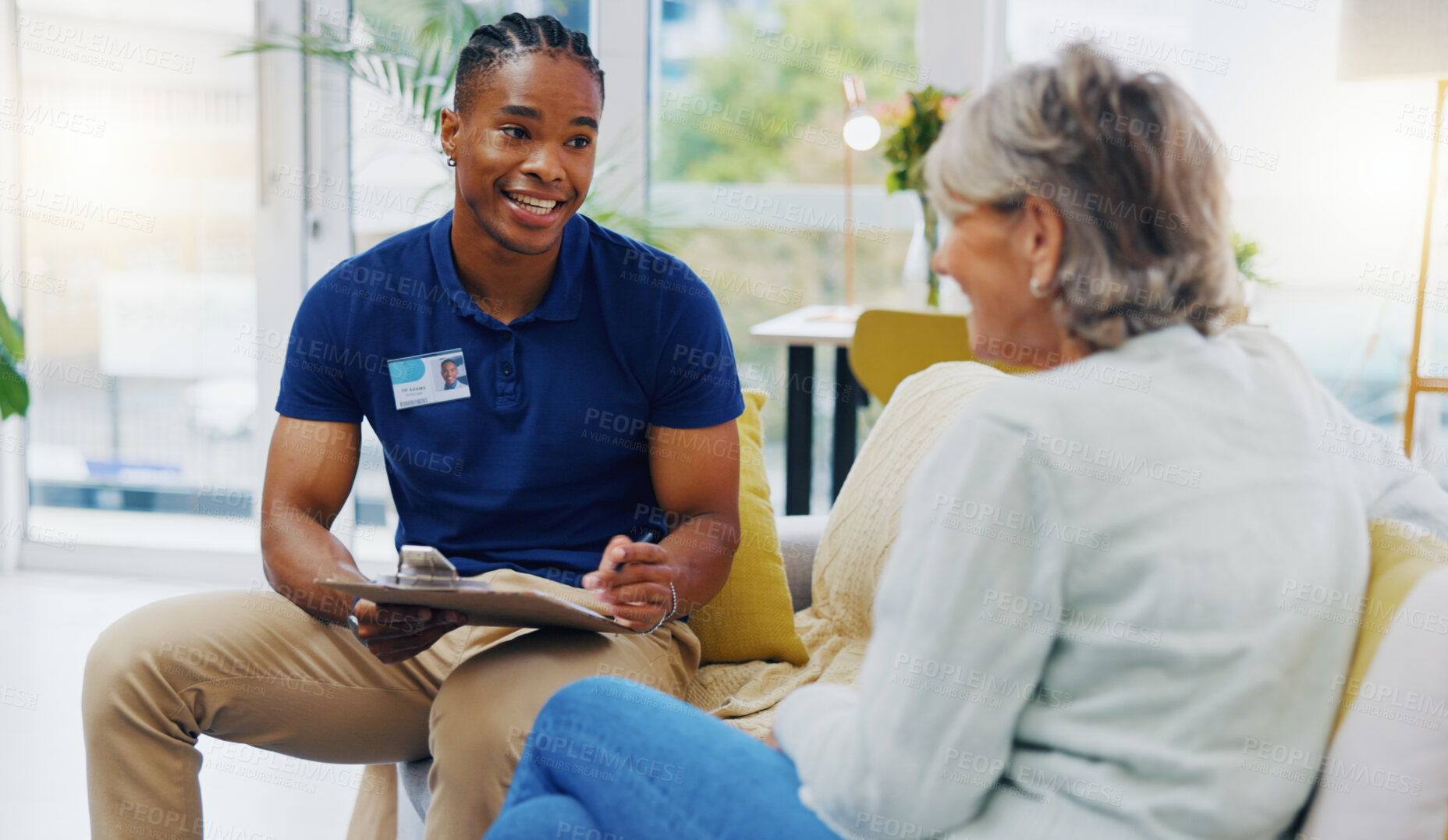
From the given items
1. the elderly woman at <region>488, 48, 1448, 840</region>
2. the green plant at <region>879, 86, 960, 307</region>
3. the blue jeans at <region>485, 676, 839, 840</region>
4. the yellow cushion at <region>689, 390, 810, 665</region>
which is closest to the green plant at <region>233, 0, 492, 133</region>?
the green plant at <region>879, 86, 960, 307</region>

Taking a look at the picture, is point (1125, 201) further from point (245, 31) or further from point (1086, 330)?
point (245, 31)

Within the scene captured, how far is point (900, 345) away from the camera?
7.30 ft

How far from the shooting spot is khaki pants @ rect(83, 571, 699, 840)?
4.16ft

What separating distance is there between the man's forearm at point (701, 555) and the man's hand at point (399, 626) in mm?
303

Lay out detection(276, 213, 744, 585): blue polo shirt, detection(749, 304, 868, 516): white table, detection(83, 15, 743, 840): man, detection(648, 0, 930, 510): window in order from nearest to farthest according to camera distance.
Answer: detection(83, 15, 743, 840): man, detection(276, 213, 744, 585): blue polo shirt, detection(749, 304, 868, 516): white table, detection(648, 0, 930, 510): window

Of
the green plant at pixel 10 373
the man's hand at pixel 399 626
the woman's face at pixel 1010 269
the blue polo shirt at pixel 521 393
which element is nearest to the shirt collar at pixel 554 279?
the blue polo shirt at pixel 521 393

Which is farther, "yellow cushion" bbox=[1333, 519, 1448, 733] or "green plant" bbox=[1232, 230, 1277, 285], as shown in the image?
"green plant" bbox=[1232, 230, 1277, 285]

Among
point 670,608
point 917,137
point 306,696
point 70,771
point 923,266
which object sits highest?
point 917,137

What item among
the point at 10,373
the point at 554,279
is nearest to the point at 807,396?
the point at 554,279

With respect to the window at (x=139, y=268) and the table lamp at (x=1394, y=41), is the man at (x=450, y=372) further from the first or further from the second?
the window at (x=139, y=268)

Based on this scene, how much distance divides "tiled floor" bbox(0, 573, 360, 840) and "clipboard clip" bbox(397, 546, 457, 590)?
3.80ft

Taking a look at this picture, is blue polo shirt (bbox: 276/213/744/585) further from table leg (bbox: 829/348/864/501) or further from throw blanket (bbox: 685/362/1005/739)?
table leg (bbox: 829/348/864/501)

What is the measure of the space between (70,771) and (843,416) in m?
1.82

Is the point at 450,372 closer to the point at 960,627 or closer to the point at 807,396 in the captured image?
the point at 960,627
